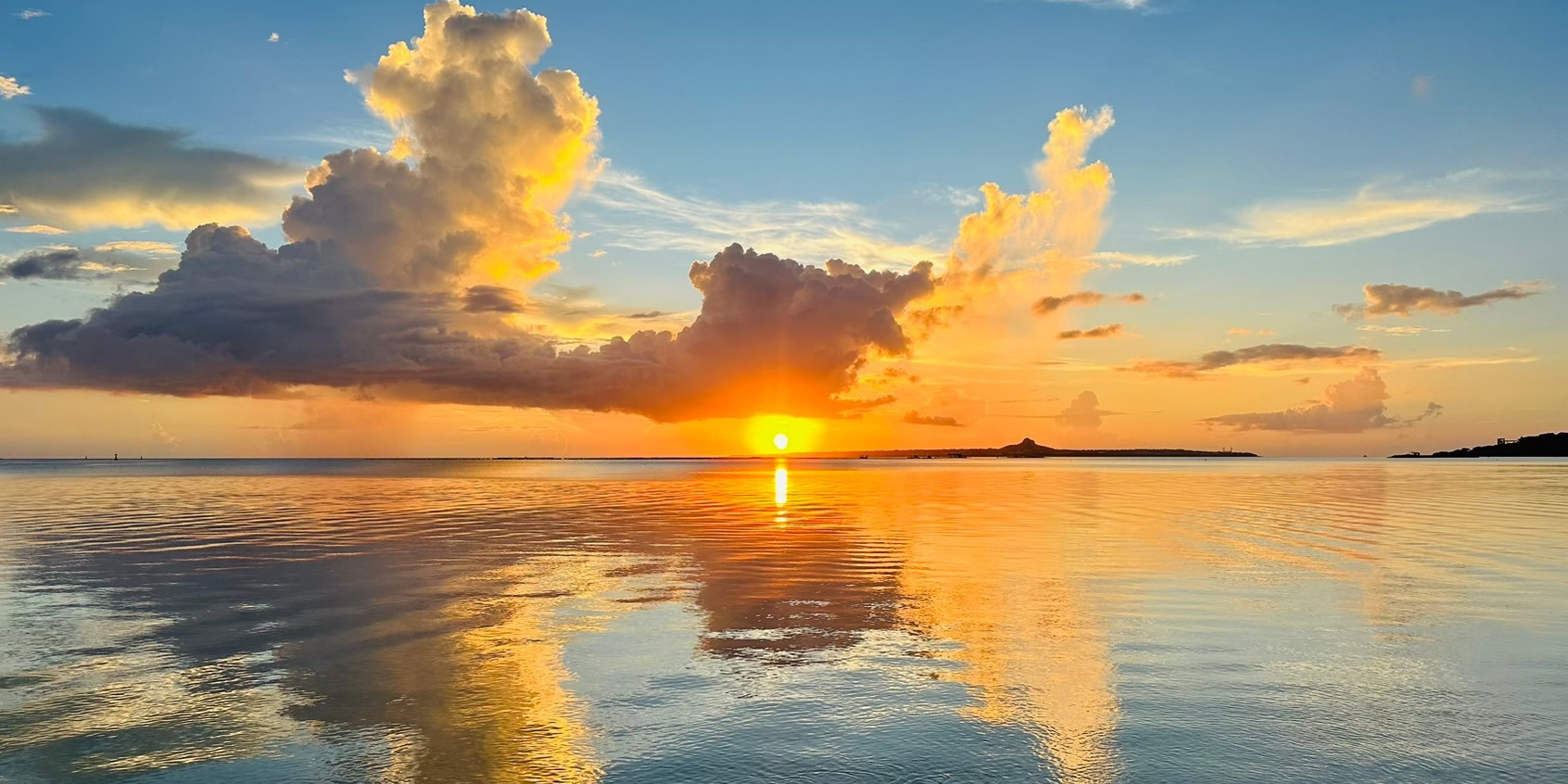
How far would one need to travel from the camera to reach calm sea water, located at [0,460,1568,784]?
1084 centimetres

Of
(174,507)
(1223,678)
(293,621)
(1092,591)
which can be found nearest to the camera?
(1223,678)

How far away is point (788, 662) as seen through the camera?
613 inches

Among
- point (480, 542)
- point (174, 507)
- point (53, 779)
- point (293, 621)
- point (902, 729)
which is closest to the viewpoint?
point (53, 779)

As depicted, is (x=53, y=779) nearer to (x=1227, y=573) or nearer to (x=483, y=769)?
(x=483, y=769)

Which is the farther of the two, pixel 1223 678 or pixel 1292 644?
pixel 1292 644

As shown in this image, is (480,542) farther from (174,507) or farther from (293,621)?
(174,507)

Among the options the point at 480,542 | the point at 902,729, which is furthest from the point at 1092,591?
the point at 480,542

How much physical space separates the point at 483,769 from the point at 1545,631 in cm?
2031

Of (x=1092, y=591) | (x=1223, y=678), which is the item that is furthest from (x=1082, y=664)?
(x=1092, y=591)

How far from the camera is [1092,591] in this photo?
77.1ft

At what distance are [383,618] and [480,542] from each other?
17386 mm

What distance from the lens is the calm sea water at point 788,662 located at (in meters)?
10.8

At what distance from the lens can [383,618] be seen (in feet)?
66.3

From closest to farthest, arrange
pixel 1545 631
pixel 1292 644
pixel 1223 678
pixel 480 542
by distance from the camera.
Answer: pixel 1223 678
pixel 1292 644
pixel 1545 631
pixel 480 542
